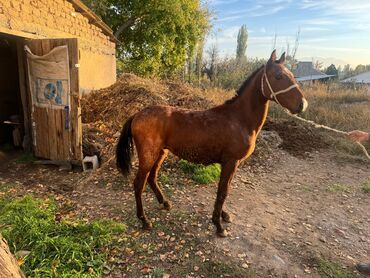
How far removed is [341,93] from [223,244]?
48.8 ft

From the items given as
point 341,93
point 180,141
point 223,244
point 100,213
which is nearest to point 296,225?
point 223,244

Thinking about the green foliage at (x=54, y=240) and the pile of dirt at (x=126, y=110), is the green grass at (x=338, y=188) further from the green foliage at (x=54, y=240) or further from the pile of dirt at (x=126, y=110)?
the green foliage at (x=54, y=240)

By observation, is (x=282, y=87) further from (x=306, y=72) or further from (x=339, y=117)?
(x=306, y=72)

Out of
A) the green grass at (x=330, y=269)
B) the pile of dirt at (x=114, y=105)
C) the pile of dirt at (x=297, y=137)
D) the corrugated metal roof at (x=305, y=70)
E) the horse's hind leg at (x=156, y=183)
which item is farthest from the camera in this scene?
the corrugated metal roof at (x=305, y=70)

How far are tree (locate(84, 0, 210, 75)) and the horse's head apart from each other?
13.0 metres

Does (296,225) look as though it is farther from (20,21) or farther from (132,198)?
(20,21)

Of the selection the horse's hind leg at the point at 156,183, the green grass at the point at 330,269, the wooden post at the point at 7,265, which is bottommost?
the green grass at the point at 330,269

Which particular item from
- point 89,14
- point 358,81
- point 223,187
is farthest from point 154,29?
point 358,81

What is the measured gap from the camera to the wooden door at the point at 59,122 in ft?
17.8

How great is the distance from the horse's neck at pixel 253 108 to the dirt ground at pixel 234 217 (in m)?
1.48

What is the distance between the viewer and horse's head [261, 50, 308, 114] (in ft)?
11.0

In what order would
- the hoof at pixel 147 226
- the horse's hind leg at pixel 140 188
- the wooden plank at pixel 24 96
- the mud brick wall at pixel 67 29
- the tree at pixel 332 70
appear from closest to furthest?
the horse's hind leg at pixel 140 188
the hoof at pixel 147 226
the mud brick wall at pixel 67 29
the wooden plank at pixel 24 96
the tree at pixel 332 70

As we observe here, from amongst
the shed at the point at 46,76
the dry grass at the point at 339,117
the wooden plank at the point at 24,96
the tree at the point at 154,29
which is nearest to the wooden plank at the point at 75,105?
the shed at the point at 46,76

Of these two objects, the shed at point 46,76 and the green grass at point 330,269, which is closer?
the green grass at point 330,269
